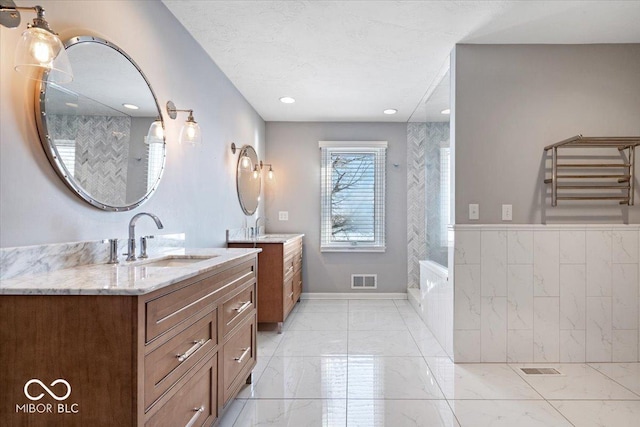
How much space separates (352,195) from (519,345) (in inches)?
110

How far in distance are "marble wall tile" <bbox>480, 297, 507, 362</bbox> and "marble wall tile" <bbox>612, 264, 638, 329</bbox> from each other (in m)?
0.83

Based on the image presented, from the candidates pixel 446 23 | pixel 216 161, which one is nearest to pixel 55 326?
pixel 216 161

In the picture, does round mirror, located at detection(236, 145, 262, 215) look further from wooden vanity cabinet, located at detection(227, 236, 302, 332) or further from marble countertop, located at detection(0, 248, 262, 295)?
marble countertop, located at detection(0, 248, 262, 295)

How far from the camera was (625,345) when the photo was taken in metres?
2.86

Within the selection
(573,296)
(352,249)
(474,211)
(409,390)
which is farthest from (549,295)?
(352,249)

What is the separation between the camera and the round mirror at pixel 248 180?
13.0 feet

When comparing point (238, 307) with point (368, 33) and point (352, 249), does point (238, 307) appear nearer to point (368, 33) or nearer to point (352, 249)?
point (368, 33)

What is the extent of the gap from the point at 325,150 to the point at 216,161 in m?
2.15

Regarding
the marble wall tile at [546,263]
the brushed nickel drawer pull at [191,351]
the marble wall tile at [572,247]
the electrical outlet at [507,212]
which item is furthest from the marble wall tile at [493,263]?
the brushed nickel drawer pull at [191,351]

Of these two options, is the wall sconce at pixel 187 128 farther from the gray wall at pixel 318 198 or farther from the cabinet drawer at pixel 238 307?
the gray wall at pixel 318 198

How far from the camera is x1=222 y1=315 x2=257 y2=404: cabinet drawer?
1964mm

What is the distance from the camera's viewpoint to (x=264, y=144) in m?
5.14

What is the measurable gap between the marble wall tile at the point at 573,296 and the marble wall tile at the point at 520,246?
10.7 inches

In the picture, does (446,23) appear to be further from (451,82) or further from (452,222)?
(452,222)
